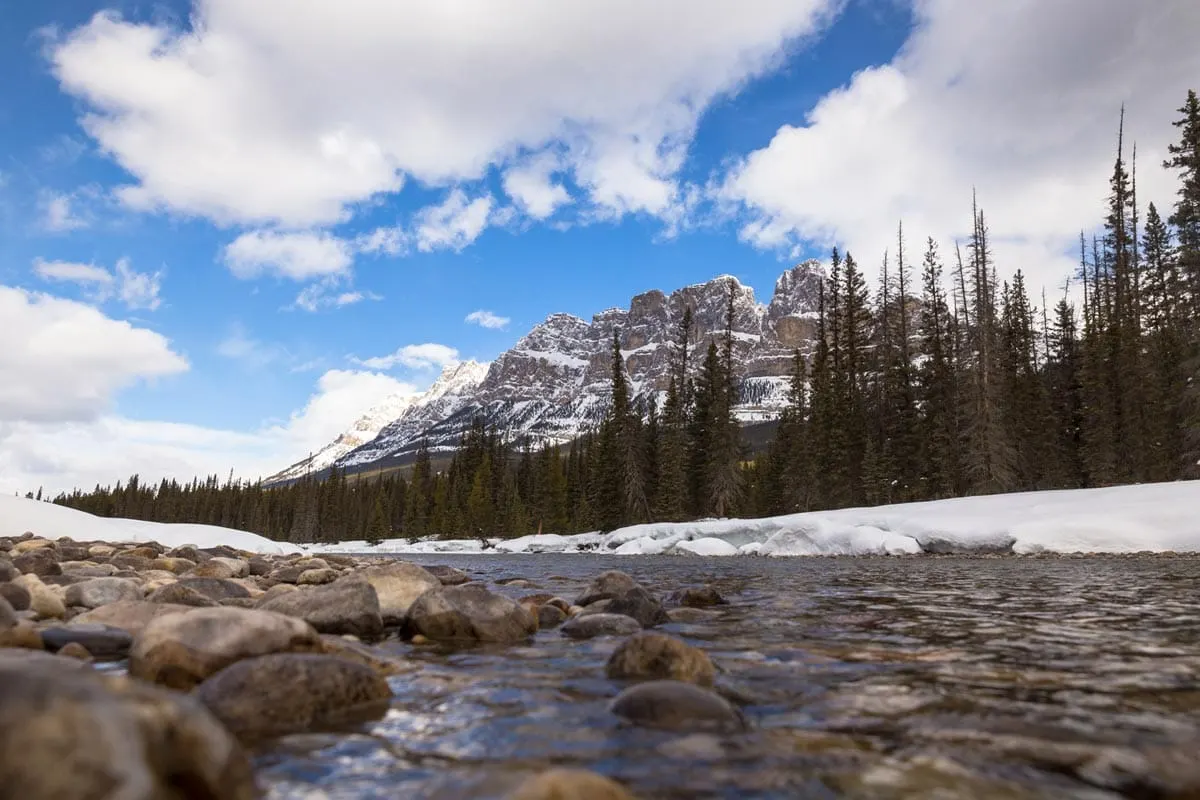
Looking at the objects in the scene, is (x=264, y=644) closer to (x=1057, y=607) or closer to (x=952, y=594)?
(x=1057, y=607)

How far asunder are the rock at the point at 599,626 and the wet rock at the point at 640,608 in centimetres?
60

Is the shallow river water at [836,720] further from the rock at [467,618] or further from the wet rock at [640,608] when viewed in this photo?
the wet rock at [640,608]

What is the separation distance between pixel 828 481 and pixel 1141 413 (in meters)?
18.5

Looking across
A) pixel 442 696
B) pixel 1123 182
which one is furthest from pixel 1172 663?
pixel 1123 182

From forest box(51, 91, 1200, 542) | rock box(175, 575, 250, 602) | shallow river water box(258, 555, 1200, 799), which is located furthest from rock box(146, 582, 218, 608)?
forest box(51, 91, 1200, 542)

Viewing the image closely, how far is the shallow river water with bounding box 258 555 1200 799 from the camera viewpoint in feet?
9.16

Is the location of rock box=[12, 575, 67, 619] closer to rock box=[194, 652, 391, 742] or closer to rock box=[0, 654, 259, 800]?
rock box=[194, 652, 391, 742]

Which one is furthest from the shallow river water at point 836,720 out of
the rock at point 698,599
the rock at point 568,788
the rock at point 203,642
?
the rock at point 698,599

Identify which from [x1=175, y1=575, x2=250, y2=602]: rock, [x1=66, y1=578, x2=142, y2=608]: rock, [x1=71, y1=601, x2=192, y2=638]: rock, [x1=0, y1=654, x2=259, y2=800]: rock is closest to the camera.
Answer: [x1=0, y1=654, x2=259, y2=800]: rock

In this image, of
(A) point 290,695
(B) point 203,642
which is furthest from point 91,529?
(A) point 290,695

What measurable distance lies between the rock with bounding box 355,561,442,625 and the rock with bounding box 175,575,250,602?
1.74 metres

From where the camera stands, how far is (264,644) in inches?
180

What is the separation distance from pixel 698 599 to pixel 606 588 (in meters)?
1.39

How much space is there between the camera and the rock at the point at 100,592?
285 inches
